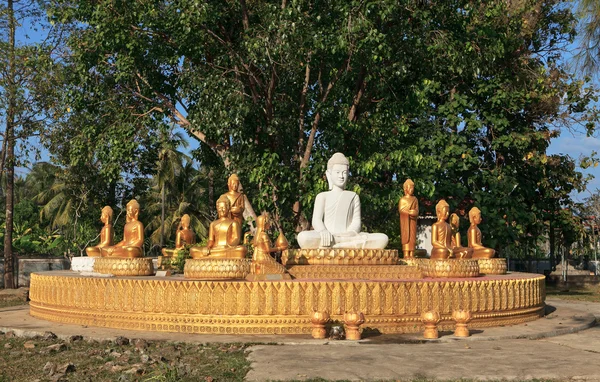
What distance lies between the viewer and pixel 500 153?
23.2m

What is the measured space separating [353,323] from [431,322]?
48.9 inches

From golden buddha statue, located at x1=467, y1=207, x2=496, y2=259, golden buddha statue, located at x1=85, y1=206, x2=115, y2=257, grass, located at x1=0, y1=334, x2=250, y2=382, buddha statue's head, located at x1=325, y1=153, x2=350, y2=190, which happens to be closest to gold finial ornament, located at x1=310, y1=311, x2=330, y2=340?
grass, located at x1=0, y1=334, x2=250, y2=382

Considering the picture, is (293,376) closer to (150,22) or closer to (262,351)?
(262,351)

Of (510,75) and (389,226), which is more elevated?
(510,75)

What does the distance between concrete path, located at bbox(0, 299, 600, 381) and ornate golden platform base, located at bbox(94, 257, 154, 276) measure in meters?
1.47

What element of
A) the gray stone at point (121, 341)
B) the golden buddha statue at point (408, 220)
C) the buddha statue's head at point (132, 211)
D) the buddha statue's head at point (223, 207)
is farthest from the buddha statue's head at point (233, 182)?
the gray stone at point (121, 341)

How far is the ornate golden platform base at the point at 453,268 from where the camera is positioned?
12.8 m

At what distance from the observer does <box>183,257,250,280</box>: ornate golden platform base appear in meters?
11.8

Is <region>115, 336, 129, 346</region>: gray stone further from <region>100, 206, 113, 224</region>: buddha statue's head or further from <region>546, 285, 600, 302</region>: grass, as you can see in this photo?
<region>546, 285, 600, 302</region>: grass

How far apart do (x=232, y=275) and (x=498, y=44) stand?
390 inches

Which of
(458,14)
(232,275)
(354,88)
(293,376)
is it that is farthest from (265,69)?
(293,376)

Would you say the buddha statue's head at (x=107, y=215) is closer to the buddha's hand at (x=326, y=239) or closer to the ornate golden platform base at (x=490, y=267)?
the buddha's hand at (x=326, y=239)

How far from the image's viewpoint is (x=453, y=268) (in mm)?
12797

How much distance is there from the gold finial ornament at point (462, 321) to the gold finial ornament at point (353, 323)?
5.29ft
